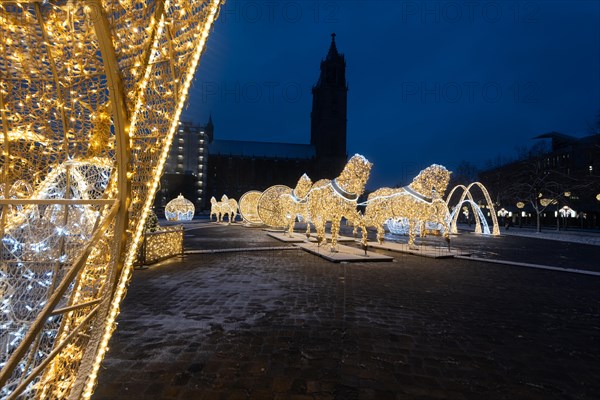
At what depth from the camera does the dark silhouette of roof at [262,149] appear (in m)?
80.6

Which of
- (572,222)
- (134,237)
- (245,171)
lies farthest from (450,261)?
(245,171)

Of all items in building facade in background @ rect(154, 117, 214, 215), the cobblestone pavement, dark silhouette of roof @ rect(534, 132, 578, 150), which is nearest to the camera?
the cobblestone pavement

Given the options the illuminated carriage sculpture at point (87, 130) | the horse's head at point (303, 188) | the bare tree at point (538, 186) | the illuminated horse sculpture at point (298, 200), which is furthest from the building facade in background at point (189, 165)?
the illuminated carriage sculpture at point (87, 130)

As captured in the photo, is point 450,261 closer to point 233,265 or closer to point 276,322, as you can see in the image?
point 233,265

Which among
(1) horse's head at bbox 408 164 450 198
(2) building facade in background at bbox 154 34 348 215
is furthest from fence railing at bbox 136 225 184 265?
(2) building facade in background at bbox 154 34 348 215

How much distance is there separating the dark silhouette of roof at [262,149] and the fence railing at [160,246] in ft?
235

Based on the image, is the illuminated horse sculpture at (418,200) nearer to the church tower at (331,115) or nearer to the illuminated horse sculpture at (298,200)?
the illuminated horse sculpture at (298,200)

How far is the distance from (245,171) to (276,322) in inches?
2959

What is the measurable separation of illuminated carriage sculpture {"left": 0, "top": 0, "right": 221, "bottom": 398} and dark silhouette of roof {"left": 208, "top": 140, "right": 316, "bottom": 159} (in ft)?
259

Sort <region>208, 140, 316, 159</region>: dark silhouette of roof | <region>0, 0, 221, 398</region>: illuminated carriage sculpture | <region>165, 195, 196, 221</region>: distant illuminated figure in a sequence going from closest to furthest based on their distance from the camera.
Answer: <region>0, 0, 221, 398</region>: illuminated carriage sculpture < <region>165, 195, 196, 221</region>: distant illuminated figure < <region>208, 140, 316, 159</region>: dark silhouette of roof

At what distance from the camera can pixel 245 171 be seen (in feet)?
256

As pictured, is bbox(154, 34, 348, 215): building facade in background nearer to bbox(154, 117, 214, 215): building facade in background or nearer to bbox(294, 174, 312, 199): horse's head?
bbox(154, 117, 214, 215): building facade in background

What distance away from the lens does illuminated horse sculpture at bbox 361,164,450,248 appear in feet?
36.9

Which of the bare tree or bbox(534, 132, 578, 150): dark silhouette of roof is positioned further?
bbox(534, 132, 578, 150): dark silhouette of roof
